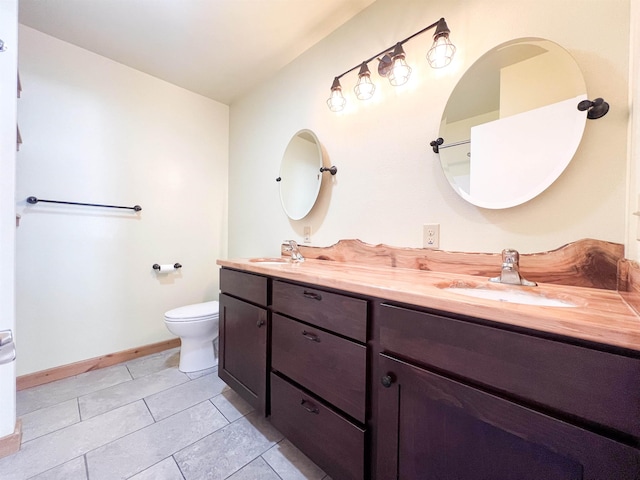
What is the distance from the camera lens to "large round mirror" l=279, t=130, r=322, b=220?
5.71ft

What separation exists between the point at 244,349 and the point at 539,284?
1.36m

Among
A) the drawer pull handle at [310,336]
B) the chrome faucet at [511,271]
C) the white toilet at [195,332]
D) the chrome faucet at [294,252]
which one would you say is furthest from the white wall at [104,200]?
the chrome faucet at [511,271]

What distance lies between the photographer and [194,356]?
191 centimetres

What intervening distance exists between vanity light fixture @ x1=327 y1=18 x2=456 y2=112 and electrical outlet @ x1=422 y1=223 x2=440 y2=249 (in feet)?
2.43

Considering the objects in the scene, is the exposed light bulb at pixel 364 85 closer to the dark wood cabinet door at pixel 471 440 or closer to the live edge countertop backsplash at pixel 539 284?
the live edge countertop backsplash at pixel 539 284

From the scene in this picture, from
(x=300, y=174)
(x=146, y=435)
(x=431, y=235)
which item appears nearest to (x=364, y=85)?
(x=300, y=174)

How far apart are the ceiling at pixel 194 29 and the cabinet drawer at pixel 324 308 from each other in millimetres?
1617

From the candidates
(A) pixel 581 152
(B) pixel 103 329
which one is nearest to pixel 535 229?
(A) pixel 581 152

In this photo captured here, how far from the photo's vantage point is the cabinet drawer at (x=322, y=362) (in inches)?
33.1

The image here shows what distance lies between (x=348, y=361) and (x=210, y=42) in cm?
219

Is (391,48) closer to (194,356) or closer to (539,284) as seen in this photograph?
(539,284)

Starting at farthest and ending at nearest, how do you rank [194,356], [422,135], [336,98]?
1. [194,356]
2. [336,98]
3. [422,135]

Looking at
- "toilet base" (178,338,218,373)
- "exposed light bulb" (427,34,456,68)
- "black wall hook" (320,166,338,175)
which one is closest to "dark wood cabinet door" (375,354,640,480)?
"black wall hook" (320,166,338,175)

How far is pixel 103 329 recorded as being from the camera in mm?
1947
